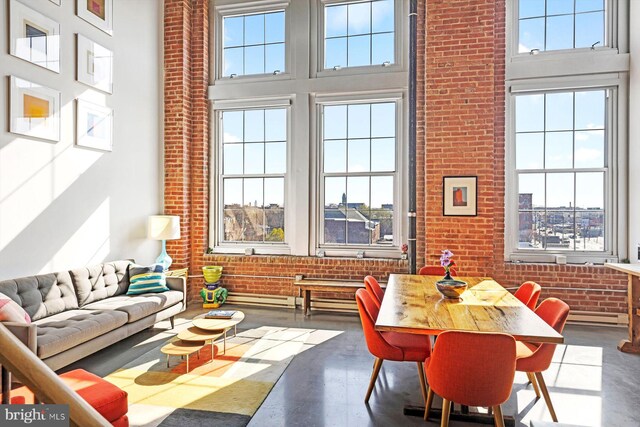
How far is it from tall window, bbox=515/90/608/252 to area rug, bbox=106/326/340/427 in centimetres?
352

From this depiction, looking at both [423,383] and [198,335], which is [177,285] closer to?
[198,335]

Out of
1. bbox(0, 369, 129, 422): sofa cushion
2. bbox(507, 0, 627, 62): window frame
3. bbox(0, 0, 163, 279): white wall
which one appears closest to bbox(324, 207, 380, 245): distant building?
bbox(0, 0, 163, 279): white wall

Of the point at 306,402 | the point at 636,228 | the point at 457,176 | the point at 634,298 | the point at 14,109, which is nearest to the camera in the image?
the point at 306,402

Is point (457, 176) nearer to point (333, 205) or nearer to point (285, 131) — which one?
point (333, 205)

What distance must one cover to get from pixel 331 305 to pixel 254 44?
438 centimetres

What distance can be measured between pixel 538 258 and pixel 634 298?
52.3 inches

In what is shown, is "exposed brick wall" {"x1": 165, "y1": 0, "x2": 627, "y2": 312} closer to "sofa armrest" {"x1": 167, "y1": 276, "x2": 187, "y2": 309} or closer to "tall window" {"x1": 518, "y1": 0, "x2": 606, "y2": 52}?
"tall window" {"x1": 518, "y1": 0, "x2": 606, "y2": 52}

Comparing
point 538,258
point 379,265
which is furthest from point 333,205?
point 538,258

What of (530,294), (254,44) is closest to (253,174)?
(254,44)

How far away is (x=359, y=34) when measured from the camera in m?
5.91

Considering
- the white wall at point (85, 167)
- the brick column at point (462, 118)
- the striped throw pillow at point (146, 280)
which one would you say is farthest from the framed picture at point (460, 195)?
the white wall at point (85, 167)

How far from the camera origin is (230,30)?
637 cm

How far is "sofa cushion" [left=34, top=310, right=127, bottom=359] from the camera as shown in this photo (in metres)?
3.05

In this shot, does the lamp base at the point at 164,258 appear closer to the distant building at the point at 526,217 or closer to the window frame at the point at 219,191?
the window frame at the point at 219,191
